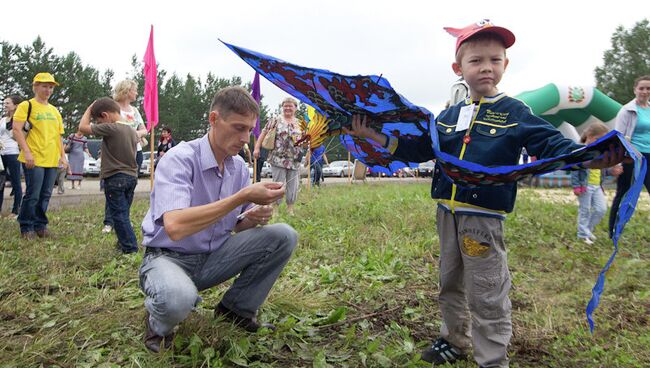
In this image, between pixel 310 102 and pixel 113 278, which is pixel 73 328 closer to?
pixel 113 278

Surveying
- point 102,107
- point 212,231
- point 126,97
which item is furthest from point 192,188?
point 126,97

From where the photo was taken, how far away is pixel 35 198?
15.6ft

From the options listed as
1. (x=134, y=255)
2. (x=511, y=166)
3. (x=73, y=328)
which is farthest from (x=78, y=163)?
(x=511, y=166)

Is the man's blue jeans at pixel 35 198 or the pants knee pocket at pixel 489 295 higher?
the pants knee pocket at pixel 489 295

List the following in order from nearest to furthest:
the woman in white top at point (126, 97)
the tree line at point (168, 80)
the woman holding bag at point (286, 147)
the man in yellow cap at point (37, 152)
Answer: the man in yellow cap at point (37, 152) < the woman in white top at point (126, 97) < the woman holding bag at point (286, 147) < the tree line at point (168, 80)

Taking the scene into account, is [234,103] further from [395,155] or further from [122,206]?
[122,206]

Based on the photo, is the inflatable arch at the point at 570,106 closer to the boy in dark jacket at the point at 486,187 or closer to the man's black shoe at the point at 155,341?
the boy in dark jacket at the point at 486,187

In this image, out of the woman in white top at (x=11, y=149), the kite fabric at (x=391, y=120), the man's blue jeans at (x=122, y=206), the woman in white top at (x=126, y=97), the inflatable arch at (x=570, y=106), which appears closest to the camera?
the kite fabric at (x=391, y=120)

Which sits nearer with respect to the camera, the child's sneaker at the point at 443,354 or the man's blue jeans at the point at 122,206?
the child's sneaker at the point at 443,354

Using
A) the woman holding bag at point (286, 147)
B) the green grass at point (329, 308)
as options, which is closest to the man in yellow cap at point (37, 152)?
the green grass at point (329, 308)

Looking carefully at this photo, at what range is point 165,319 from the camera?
6.89ft

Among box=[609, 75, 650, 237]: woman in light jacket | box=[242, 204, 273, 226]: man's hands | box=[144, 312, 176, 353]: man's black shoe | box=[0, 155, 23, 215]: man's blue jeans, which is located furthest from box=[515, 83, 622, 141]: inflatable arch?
box=[144, 312, 176, 353]: man's black shoe

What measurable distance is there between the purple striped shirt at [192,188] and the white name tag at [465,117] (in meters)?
1.15

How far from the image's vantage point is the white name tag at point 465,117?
2170mm
